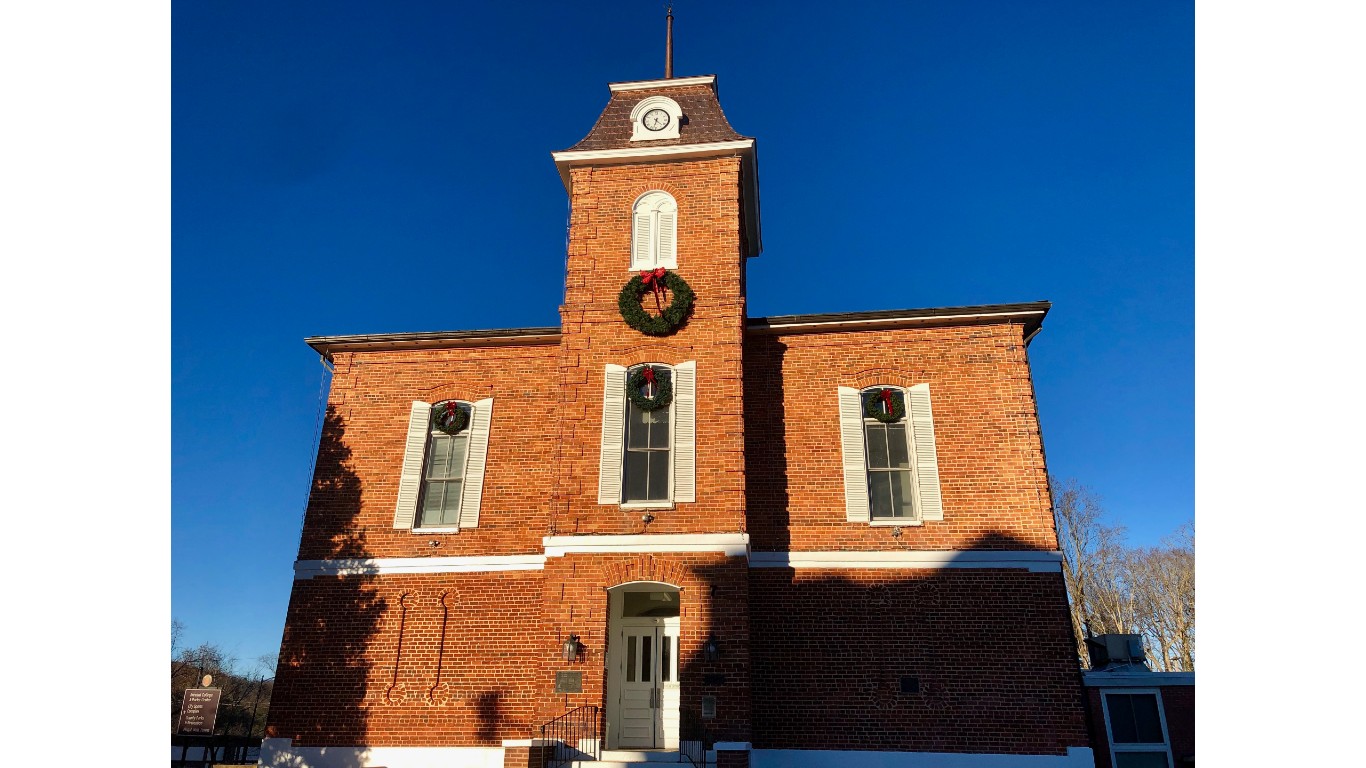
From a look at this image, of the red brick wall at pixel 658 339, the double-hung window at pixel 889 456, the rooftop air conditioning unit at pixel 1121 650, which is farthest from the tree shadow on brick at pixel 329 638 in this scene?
the rooftop air conditioning unit at pixel 1121 650

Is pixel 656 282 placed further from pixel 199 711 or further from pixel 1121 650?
pixel 1121 650

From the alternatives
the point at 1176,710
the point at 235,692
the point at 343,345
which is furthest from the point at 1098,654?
the point at 235,692

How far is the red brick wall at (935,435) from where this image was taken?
1334 centimetres

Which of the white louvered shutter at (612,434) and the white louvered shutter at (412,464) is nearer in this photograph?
the white louvered shutter at (612,434)

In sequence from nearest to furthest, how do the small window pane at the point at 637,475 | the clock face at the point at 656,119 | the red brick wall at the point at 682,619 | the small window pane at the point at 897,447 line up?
the red brick wall at the point at 682,619 < the small window pane at the point at 637,475 < the small window pane at the point at 897,447 < the clock face at the point at 656,119

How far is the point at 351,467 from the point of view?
1502 centimetres

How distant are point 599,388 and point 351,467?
504 centimetres

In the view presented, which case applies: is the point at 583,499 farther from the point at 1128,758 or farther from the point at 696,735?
the point at 1128,758

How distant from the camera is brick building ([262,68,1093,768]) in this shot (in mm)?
12297

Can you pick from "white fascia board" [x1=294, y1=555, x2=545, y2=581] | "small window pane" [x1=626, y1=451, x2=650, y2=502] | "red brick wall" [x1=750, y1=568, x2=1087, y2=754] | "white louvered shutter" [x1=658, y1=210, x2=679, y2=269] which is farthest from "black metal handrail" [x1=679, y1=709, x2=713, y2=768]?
"white louvered shutter" [x1=658, y1=210, x2=679, y2=269]

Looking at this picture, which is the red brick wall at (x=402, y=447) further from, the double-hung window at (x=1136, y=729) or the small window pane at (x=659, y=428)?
the double-hung window at (x=1136, y=729)

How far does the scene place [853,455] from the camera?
13.9m

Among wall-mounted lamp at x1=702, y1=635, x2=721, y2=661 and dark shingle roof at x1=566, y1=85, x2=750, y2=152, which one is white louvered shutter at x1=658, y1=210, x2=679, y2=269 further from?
wall-mounted lamp at x1=702, y1=635, x2=721, y2=661

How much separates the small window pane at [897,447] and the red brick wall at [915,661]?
6.37ft
